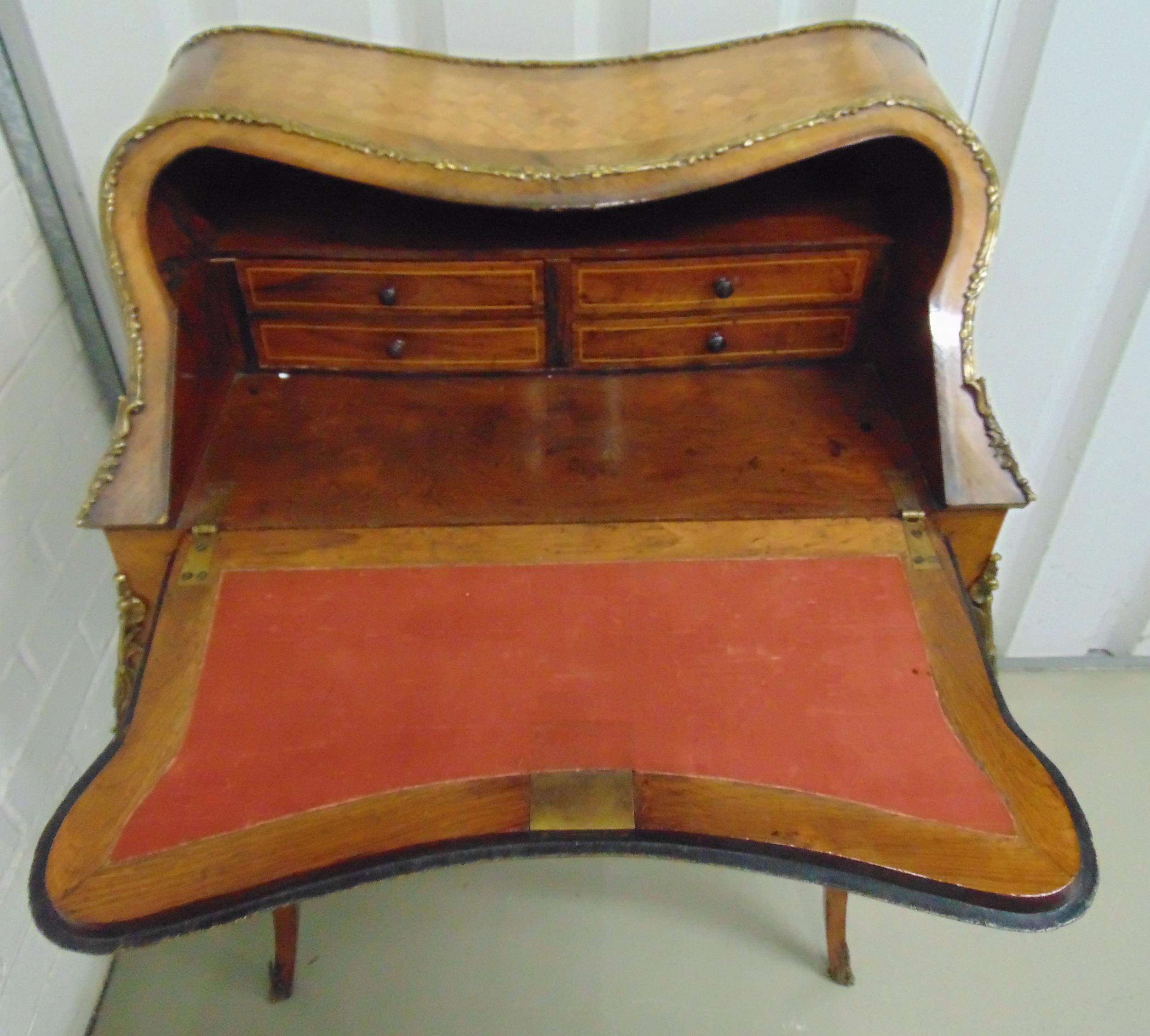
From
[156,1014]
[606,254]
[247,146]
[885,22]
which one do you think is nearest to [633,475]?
[606,254]

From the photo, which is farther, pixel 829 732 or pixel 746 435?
pixel 746 435

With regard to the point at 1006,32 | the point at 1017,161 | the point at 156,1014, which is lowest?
the point at 156,1014

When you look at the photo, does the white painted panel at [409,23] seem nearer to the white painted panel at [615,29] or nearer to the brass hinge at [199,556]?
the white painted panel at [615,29]

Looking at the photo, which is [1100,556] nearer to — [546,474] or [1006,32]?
[1006,32]

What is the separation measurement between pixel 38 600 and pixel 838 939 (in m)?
1.18

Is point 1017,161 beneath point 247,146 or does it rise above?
beneath

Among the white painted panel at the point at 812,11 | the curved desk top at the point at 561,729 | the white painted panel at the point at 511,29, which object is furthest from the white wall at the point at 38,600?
the white painted panel at the point at 812,11

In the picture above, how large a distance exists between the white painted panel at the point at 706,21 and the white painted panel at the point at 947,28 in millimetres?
112

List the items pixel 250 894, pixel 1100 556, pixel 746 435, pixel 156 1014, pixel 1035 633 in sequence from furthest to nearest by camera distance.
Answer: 1. pixel 1035 633
2. pixel 1100 556
3. pixel 156 1014
4. pixel 746 435
5. pixel 250 894

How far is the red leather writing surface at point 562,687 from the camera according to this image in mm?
745

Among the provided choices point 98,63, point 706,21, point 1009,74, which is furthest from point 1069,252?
point 98,63

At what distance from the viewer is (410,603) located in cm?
84

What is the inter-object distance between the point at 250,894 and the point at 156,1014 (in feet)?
2.74

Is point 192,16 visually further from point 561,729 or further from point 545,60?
point 561,729
